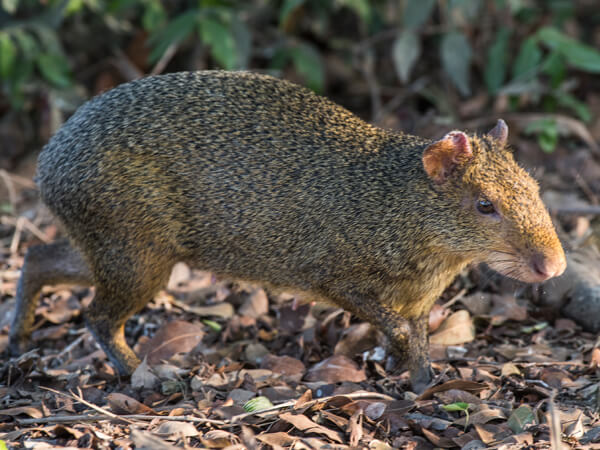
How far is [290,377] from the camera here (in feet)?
15.2

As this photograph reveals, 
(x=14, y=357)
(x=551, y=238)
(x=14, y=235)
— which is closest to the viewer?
(x=551, y=238)

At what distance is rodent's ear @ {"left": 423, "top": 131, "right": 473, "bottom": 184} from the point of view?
13.7 ft

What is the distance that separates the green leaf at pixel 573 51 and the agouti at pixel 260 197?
103 inches

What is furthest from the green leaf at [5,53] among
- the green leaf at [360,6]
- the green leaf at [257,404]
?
the green leaf at [257,404]

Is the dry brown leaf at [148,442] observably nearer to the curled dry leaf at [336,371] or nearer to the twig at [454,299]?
the curled dry leaf at [336,371]

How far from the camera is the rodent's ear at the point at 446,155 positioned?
4184 mm

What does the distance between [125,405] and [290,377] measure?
3.13 ft

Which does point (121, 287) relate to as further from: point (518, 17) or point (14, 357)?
point (518, 17)

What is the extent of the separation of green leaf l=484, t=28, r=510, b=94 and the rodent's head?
3055 mm

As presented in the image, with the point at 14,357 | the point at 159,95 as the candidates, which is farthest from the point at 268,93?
→ the point at 14,357

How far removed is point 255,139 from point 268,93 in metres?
0.34

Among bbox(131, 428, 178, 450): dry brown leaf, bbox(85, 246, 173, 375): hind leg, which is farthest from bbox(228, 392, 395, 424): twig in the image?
bbox(85, 246, 173, 375): hind leg

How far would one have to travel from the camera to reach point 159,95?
186 inches

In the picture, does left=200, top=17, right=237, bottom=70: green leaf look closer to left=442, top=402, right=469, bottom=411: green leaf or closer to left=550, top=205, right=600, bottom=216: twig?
left=550, top=205, right=600, bottom=216: twig
